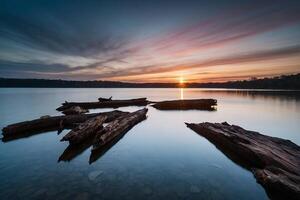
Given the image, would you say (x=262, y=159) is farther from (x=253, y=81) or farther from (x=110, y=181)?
(x=253, y=81)

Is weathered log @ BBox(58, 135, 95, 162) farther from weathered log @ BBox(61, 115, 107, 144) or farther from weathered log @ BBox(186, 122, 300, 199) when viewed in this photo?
weathered log @ BBox(186, 122, 300, 199)

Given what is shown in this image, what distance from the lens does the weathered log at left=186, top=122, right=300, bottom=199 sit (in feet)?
16.4

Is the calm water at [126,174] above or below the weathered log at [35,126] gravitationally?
below

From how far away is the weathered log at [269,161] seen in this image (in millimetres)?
4988

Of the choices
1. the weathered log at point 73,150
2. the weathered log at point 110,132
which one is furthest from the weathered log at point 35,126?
the weathered log at point 73,150

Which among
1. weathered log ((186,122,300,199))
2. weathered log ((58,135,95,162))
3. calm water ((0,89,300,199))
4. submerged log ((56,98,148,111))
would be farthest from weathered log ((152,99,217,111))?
weathered log ((58,135,95,162))

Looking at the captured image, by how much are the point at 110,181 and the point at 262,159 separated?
227 inches

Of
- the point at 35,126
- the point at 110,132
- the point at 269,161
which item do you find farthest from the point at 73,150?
the point at 269,161

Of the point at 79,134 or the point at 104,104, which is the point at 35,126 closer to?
the point at 79,134

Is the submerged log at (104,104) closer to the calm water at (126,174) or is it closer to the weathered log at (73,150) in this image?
the calm water at (126,174)

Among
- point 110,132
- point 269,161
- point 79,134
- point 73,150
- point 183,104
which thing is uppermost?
point 79,134

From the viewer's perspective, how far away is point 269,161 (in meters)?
6.36

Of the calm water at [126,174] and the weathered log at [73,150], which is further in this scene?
the weathered log at [73,150]

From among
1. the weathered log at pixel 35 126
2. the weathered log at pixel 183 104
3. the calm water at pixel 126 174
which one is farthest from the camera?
the weathered log at pixel 183 104
